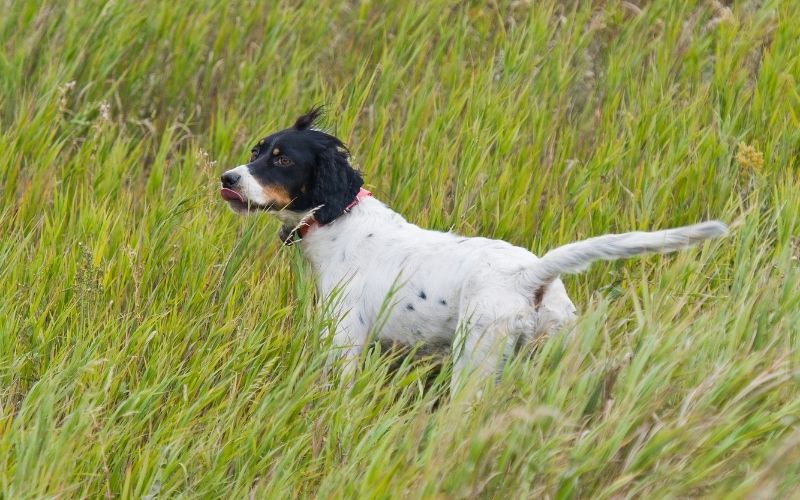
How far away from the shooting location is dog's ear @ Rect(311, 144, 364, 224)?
4.07 m

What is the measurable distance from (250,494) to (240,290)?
109cm

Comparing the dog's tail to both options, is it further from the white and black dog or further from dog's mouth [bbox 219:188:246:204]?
dog's mouth [bbox 219:188:246:204]

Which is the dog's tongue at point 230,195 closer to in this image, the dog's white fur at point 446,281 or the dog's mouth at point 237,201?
the dog's mouth at point 237,201

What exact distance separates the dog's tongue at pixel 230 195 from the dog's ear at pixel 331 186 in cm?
28

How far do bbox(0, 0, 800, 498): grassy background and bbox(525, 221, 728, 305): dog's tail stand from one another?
14 centimetres

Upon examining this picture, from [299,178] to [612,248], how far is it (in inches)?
53.0

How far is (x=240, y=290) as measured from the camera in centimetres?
376

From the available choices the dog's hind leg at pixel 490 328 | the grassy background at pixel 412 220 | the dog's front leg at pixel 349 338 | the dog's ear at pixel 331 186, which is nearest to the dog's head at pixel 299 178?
the dog's ear at pixel 331 186

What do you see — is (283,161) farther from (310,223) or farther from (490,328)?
(490,328)

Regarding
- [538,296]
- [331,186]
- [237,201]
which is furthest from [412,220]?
[538,296]

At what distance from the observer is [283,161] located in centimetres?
410

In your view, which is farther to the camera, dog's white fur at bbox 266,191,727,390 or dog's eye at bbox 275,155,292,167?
dog's eye at bbox 275,155,292,167

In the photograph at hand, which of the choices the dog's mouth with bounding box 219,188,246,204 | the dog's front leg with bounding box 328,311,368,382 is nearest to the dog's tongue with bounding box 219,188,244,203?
the dog's mouth with bounding box 219,188,246,204

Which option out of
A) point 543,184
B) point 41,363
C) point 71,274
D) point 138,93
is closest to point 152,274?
point 71,274
